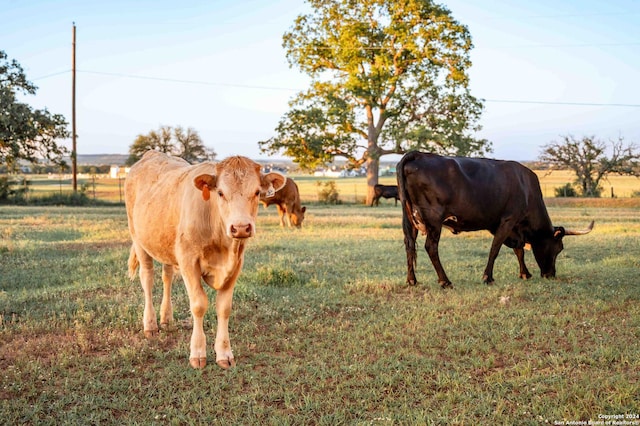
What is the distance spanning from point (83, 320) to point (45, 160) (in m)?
18.3

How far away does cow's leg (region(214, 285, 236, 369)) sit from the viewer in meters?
5.33

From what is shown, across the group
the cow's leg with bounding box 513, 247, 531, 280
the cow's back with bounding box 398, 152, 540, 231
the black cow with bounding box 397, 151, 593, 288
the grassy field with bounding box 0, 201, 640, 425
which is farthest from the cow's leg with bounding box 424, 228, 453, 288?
the cow's leg with bounding box 513, 247, 531, 280

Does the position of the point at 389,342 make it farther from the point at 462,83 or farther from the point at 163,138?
the point at 163,138

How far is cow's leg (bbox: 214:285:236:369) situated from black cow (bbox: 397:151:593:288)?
13.5ft

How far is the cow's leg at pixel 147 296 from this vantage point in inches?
247

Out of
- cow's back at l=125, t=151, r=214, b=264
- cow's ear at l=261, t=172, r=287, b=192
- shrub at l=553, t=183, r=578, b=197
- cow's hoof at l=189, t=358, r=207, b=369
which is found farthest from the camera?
shrub at l=553, t=183, r=578, b=197

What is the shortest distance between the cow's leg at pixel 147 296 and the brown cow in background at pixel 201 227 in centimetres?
1

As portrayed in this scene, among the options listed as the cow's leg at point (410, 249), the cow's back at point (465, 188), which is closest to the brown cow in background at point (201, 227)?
the cow's leg at point (410, 249)

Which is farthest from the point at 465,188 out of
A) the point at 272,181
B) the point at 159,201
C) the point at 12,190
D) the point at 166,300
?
the point at 12,190

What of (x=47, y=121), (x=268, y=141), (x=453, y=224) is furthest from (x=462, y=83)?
(x=453, y=224)

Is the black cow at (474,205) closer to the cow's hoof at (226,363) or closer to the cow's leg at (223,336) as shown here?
the cow's leg at (223,336)

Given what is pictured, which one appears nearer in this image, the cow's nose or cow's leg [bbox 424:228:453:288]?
the cow's nose

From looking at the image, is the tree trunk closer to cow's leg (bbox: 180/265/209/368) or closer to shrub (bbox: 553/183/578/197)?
shrub (bbox: 553/183/578/197)

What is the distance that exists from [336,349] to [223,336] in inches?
44.7
